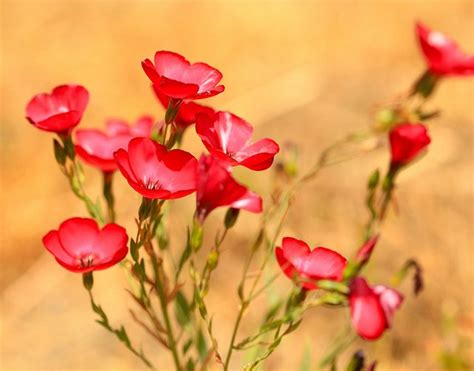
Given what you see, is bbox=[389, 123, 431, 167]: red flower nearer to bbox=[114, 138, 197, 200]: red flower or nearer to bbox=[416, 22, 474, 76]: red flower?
bbox=[416, 22, 474, 76]: red flower

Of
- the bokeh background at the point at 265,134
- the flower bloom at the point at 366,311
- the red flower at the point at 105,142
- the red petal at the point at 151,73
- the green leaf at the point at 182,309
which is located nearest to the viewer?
the red petal at the point at 151,73

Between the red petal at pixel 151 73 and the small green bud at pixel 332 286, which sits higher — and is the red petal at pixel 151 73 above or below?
above

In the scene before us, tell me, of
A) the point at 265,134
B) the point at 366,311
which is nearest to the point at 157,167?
the point at 366,311

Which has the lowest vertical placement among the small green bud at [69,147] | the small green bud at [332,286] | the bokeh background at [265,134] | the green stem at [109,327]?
the bokeh background at [265,134]

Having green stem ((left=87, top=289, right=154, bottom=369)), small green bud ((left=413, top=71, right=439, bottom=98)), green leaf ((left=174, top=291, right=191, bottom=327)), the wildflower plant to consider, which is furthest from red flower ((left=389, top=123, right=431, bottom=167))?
green stem ((left=87, top=289, right=154, bottom=369))

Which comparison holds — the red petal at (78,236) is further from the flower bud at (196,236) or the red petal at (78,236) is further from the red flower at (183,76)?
the red flower at (183,76)

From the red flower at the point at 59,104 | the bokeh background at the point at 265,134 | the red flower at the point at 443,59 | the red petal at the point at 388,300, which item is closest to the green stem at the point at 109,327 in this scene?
the red flower at the point at 59,104
